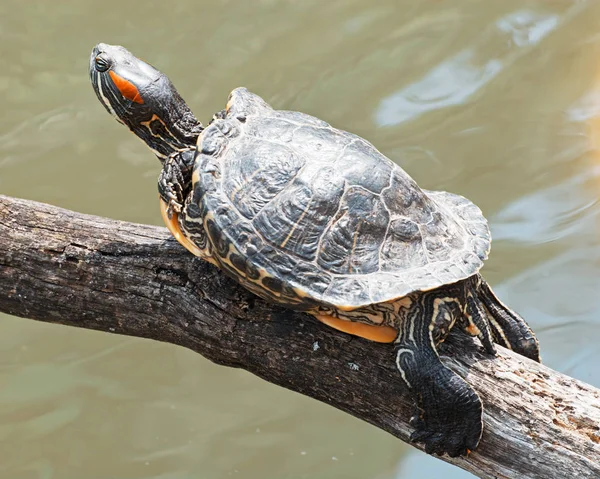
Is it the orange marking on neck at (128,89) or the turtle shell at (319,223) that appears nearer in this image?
the turtle shell at (319,223)

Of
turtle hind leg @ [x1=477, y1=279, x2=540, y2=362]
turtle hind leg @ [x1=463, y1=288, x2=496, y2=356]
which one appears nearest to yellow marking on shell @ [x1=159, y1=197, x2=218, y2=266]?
turtle hind leg @ [x1=463, y1=288, x2=496, y2=356]

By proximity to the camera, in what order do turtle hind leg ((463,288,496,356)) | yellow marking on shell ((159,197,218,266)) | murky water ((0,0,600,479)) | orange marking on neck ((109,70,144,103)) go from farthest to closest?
murky water ((0,0,600,479)), orange marking on neck ((109,70,144,103)), yellow marking on shell ((159,197,218,266)), turtle hind leg ((463,288,496,356))

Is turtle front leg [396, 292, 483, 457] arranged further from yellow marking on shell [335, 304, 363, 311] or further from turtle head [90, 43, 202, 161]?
turtle head [90, 43, 202, 161]

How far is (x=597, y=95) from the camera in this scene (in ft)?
25.0

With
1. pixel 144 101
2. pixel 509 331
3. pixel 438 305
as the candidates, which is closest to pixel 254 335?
pixel 438 305

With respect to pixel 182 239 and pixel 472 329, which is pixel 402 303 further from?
pixel 182 239

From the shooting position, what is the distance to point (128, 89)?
3.73 meters

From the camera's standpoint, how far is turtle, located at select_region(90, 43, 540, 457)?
3.03 meters

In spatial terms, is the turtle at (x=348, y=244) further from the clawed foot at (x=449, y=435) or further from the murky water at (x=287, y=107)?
the murky water at (x=287, y=107)

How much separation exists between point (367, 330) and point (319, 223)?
52 centimetres

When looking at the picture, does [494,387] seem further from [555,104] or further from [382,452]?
[555,104]

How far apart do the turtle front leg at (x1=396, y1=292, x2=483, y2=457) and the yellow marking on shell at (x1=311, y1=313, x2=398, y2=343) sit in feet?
0.17

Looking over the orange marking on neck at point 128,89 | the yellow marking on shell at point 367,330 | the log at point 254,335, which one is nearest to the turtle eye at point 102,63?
the orange marking on neck at point 128,89

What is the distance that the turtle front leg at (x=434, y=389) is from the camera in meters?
2.97
